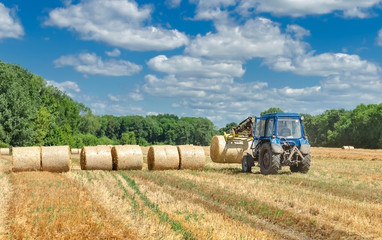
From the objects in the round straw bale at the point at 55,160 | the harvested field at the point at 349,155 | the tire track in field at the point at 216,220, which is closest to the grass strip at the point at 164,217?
the tire track in field at the point at 216,220

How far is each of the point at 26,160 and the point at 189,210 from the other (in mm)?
9984

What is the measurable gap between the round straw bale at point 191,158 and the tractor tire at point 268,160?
101 inches

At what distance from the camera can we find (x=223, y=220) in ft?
27.1

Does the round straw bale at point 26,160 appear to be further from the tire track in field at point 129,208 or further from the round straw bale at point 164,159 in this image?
the round straw bale at point 164,159

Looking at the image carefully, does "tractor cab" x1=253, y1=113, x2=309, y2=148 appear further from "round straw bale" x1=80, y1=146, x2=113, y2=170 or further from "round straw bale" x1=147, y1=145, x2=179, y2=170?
"round straw bale" x1=80, y1=146, x2=113, y2=170

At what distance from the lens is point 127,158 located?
18484 mm

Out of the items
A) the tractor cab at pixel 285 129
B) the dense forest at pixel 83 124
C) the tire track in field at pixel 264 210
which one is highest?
the dense forest at pixel 83 124

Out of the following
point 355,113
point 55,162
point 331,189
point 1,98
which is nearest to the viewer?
point 331,189

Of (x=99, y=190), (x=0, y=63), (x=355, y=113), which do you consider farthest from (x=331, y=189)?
(x=355, y=113)

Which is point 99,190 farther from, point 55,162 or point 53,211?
point 55,162

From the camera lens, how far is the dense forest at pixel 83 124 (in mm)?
46156

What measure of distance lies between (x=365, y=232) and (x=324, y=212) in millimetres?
1347

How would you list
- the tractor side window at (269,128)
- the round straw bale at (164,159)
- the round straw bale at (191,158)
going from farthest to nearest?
the round straw bale at (191,158) → the round straw bale at (164,159) → the tractor side window at (269,128)

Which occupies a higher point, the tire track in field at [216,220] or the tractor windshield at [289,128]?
the tractor windshield at [289,128]
